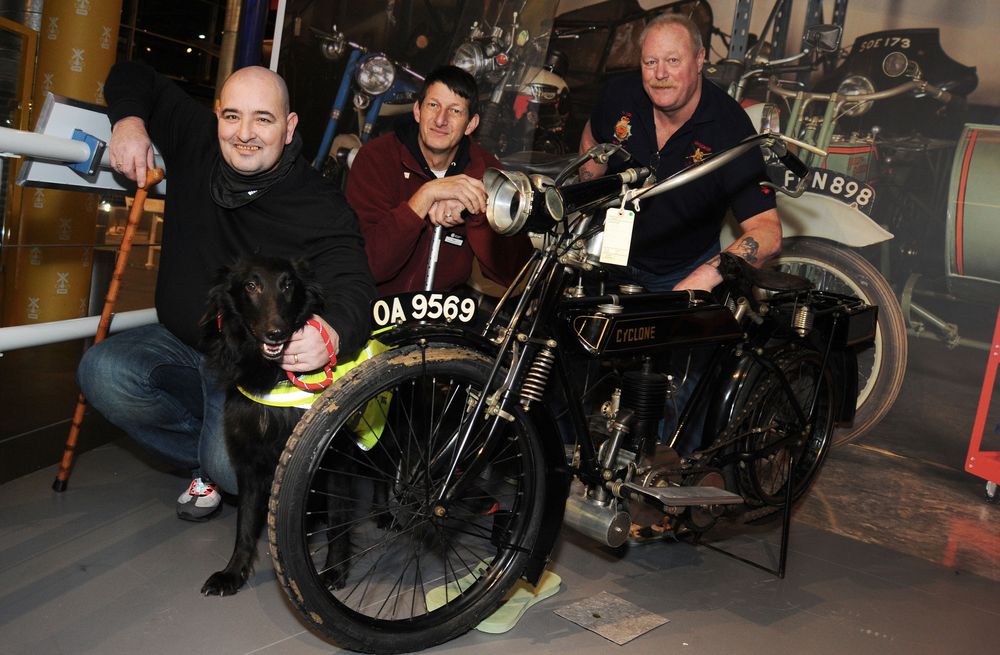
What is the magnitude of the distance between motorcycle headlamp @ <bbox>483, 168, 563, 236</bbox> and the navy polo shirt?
3.14 ft

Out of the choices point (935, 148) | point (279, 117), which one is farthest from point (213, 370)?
point (935, 148)

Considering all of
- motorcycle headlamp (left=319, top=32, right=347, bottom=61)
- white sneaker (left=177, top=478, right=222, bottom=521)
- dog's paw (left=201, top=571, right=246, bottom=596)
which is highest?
motorcycle headlamp (left=319, top=32, right=347, bottom=61)

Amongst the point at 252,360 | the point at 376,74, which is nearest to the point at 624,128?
the point at 376,74

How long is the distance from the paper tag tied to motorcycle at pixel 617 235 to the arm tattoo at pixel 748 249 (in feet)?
2.51

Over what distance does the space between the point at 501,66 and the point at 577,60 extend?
0.32 metres

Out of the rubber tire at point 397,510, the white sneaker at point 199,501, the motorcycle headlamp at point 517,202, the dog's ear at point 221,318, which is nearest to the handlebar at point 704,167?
the motorcycle headlamp at point 517,202

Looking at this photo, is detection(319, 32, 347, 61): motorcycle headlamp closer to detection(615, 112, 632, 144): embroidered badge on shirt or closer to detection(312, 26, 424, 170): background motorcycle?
detection(312, 26, 424, 170): background motorcycle

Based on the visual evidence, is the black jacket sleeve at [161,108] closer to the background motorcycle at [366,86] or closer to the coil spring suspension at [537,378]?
the coil spring suspension at [537,378]

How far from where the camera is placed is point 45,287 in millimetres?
4293

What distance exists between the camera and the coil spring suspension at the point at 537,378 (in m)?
1.94

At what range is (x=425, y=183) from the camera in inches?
103

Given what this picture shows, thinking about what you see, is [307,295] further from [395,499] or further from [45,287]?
[45,287]

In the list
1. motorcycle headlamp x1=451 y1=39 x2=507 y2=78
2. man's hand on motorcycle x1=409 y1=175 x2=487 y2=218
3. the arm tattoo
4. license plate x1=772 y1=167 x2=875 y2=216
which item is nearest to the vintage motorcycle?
the arm tattoo

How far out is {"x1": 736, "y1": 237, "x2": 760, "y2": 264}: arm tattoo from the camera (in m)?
2.55
